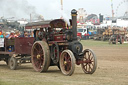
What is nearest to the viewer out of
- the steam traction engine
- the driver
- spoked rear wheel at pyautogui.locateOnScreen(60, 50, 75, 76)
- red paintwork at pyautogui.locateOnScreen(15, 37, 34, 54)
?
spoked rear wheel at pyautogui.locateOnScreen(60, 50, 75, 76)

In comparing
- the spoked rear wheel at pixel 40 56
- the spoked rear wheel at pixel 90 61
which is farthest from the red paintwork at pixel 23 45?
the spoked rear wheel at pixel 90 61

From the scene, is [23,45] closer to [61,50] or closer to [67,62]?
[61,50]

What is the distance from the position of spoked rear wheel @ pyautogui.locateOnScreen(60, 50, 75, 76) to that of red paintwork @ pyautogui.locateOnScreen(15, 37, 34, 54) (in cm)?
244

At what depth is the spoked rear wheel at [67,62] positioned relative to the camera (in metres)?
10.0

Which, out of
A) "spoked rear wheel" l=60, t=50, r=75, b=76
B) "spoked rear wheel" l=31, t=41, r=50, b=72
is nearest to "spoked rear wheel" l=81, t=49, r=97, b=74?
"spoked rear wheel" l=60, t=50, r=75, b=76

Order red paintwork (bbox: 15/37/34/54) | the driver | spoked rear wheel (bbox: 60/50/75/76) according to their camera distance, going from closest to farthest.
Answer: spoked rear wheel (bbox: 60/50/75/76) < the driver < red paintwork (bbox: 15/37/34/54)

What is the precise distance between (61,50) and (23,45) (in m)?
2.25

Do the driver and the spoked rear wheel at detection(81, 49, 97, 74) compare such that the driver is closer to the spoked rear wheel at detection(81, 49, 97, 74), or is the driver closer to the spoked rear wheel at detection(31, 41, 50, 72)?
the spoked rear wheel at detection(31, 41, 50, 72)

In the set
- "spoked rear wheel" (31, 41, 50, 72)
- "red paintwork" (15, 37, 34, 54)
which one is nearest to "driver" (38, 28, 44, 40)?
"spoked rear wheel" (31, 41, 50, 72)

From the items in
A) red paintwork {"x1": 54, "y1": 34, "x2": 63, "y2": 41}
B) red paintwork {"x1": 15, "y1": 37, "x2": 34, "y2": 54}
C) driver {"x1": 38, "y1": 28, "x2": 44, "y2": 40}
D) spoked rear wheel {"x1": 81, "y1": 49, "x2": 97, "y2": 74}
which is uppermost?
driver {"x1": 38, "y1": 28, "x2": 44, "y2": 40}

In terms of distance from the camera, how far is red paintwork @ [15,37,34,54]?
41.8ft

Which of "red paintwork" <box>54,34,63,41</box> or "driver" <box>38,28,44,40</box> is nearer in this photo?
"red paintwork" <box>54,34,63,41</box>

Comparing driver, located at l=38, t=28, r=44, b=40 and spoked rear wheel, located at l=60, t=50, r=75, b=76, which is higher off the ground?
driver, located at l=38, t=28, r=44, b=40

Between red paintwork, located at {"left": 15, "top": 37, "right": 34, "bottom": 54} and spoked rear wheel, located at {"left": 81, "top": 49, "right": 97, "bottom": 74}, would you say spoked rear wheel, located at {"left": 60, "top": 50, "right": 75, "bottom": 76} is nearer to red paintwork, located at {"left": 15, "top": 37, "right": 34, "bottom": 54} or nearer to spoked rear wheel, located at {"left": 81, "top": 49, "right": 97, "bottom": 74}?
spoked rear wheel, located at {"left": 81, "top": 49, "right": 97, "bottom": 74}
